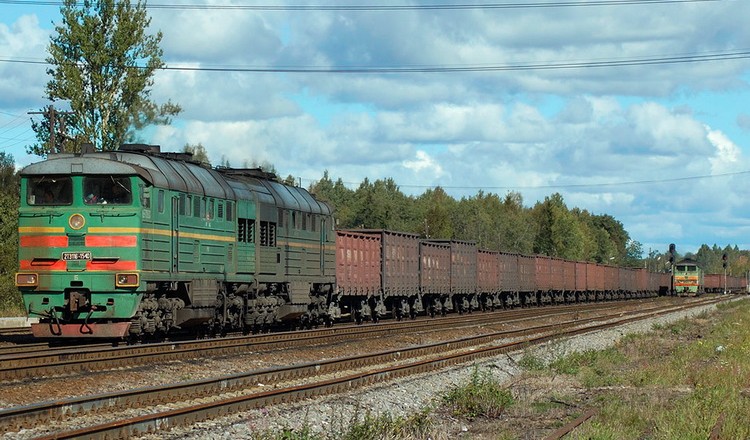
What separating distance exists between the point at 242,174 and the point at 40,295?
28.0ft

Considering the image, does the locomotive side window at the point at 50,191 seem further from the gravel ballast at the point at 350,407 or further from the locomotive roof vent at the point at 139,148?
the gravel ballast at the point at 350,407

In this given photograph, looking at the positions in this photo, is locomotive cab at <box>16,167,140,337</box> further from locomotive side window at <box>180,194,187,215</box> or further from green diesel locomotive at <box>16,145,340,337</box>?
locomotive side window at <box>180,194,187,215</box>

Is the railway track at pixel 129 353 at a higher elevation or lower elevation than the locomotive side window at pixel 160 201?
lower

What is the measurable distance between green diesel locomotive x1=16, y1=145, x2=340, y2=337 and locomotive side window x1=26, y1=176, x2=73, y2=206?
2 cm

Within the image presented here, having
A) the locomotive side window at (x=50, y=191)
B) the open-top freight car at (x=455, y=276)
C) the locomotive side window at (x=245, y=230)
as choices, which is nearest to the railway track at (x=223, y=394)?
the locomotive side window at (x=245, y=230)

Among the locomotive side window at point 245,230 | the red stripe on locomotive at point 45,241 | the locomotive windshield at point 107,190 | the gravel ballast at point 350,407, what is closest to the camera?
the gravel ballast at point 350,407

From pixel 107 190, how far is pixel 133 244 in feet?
4.22

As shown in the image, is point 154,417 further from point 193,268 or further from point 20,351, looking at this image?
point 193,268

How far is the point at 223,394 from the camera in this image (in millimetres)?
15570

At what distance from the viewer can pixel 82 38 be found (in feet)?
155

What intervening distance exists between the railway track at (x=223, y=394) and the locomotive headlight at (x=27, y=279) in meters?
A: 6.05

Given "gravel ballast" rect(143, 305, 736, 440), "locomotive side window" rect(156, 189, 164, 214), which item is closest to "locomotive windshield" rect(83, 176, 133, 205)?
"locomotive side window" rect(156, 189, 164, 214)

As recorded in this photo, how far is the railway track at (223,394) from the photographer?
39.1 feet

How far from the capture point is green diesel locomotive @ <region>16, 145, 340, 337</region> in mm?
20641
